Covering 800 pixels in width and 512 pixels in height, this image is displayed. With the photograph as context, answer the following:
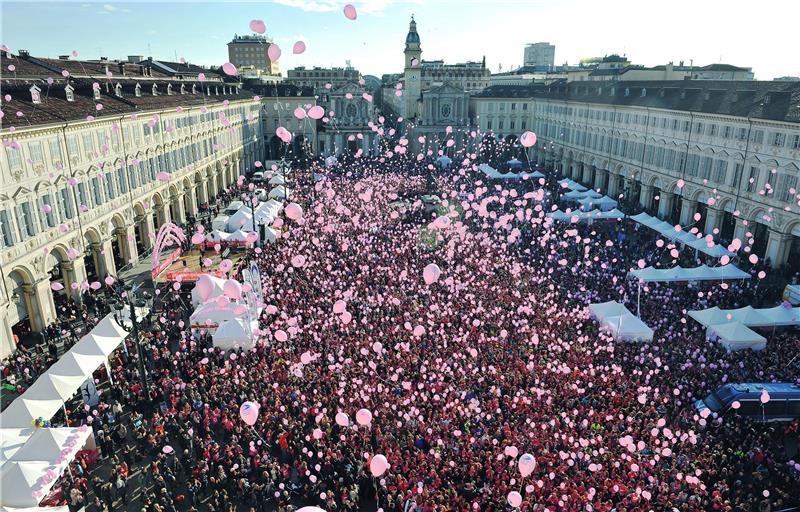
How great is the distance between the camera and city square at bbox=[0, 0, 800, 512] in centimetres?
1457

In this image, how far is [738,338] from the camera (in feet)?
68.6

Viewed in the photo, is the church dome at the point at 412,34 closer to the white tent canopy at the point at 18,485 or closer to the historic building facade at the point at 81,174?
the historic building facade at the point at 81,174

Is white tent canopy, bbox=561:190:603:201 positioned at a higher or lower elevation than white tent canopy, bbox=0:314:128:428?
higher

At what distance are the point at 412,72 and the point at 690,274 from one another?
68185 mm

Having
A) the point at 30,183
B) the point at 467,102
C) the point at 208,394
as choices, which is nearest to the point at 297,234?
the point at 30,183

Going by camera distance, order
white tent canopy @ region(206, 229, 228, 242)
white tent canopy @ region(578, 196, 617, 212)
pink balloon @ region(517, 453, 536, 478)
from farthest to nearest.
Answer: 1. white tent canopy @ region(578, 196, 617, 212)
2. white tent canopy @ region(206, 229, 228, 242)
3. pink balloon @ region(517, 453, 536, 478)

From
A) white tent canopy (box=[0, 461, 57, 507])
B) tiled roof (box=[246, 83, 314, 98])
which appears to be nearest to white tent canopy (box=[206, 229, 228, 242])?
white tent canopy (box=[0, 461, 57, 507])

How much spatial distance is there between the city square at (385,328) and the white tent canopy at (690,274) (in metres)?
0.13

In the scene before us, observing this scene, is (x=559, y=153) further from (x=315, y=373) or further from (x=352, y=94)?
(x=315, y=373)

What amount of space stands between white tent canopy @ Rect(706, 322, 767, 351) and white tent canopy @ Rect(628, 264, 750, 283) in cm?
543

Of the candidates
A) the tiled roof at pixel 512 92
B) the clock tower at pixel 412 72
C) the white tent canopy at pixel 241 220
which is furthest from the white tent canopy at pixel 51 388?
the clock tower at pixel 412 72

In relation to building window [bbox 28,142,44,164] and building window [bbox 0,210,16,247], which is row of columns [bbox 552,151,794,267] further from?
building window [bbox 0,210,16,247]

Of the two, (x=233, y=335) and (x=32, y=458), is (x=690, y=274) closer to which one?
(x=233, y=335)

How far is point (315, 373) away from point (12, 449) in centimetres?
871
